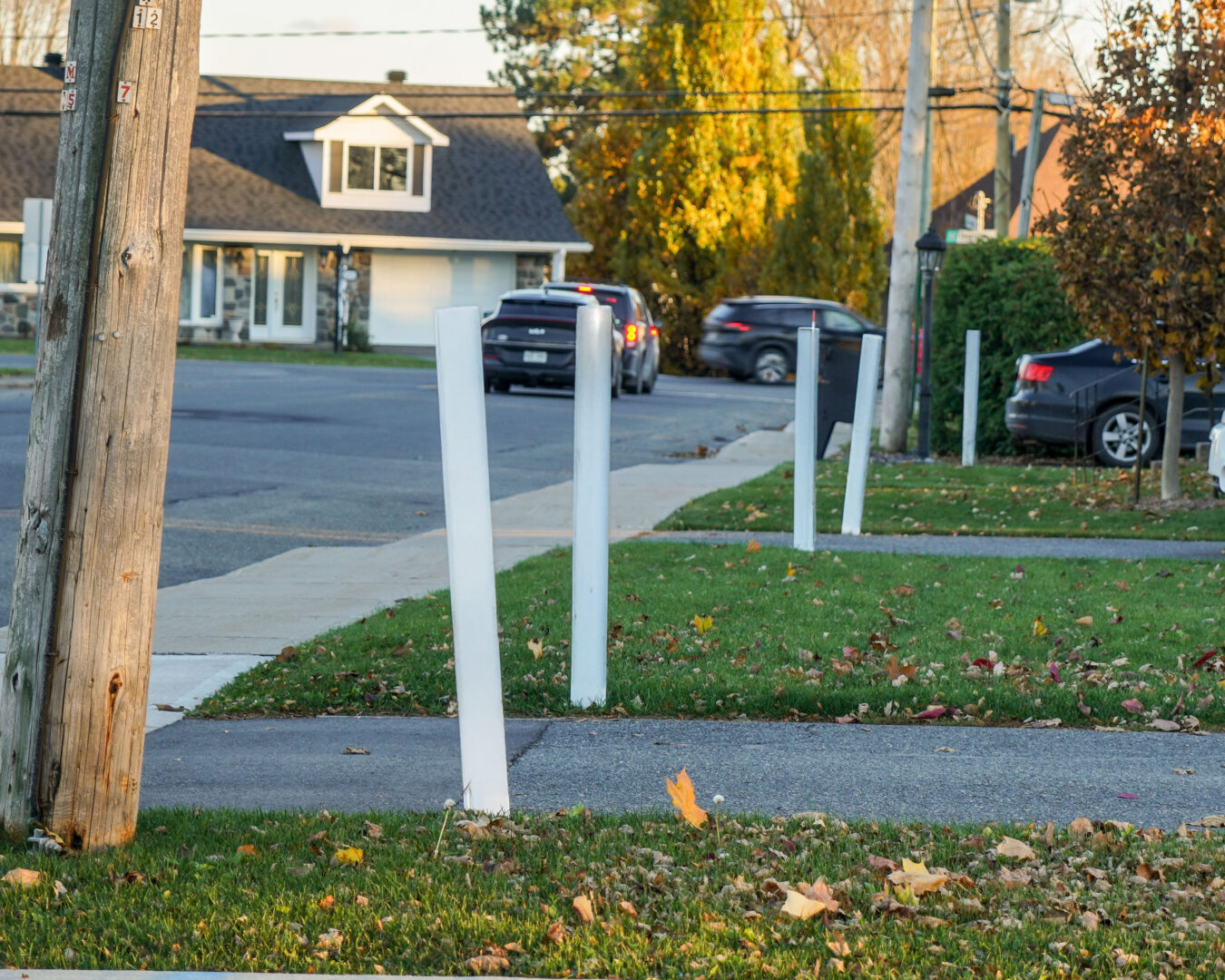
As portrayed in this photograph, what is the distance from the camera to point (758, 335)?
122ft

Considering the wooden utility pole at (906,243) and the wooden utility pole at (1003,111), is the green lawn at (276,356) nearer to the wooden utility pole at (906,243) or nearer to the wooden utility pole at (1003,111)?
the wooden utility pole at (1003,111)

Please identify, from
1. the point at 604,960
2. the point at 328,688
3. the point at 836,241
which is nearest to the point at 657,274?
the point at 836,241

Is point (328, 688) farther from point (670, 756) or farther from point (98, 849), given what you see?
point (98, 849)

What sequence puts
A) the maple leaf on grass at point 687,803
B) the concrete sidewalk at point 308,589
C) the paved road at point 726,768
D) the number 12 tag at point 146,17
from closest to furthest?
1. the number 12 tag at point 146,17
2. the maple leaf on grass at point 687,803
3. the paved road at point 726,768
4. the concrete sidewalk at point 308,589

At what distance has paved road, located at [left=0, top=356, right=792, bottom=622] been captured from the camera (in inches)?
471

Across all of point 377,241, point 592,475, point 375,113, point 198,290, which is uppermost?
point 375,113

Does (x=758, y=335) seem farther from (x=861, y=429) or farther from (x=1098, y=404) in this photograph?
(x=861, y=429)

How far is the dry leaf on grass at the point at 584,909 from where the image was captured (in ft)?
12.2

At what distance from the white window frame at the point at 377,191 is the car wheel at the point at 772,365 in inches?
455

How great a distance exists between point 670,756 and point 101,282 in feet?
8.12

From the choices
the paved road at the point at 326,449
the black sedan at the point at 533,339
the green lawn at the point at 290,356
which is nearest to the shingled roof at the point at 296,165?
the green lawn at the point at 290,356

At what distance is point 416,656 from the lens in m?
7.01

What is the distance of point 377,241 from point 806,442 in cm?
3334

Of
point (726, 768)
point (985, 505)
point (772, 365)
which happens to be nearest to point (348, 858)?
point (726, 768)
